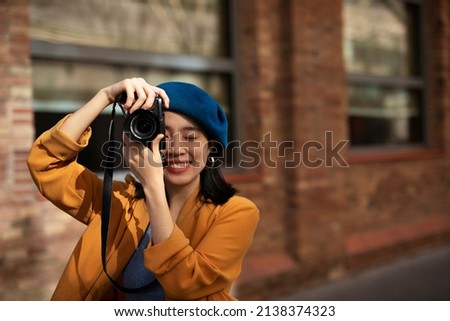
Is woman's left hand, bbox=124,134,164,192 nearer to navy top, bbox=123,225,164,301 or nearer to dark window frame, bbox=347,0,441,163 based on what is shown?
navy top, bbox=123,225,164,301

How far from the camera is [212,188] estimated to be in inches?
67.1

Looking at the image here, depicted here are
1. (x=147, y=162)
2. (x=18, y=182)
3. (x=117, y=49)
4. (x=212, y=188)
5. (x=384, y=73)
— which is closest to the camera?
(x=147, y=162)

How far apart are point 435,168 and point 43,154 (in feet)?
21.5

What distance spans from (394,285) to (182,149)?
4260 millimetres

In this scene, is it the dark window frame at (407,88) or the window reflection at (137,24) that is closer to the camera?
the window reflection at (137,24)

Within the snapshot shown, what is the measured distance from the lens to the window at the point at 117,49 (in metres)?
3.72

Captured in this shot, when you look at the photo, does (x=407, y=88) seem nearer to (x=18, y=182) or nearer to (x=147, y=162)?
(x=18, y=182)

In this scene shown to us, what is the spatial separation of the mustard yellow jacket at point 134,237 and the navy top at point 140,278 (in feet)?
0.09

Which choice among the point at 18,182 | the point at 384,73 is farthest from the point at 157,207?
the point at 384,73

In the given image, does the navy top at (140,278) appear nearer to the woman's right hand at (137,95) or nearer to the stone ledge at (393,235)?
the woman's right hand at (137,95)

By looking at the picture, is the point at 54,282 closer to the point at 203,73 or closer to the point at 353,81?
the point at 203,73

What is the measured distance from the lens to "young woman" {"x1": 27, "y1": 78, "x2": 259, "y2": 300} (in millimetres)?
1450

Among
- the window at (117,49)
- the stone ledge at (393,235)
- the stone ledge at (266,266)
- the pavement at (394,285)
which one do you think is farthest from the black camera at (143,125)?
the stone ledge at (393,235)

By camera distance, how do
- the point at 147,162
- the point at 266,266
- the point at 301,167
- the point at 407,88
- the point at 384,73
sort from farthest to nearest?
the point at 407,88
the point at 384,73
the point at 301,167
the point at 266,266
the point at 147,162
